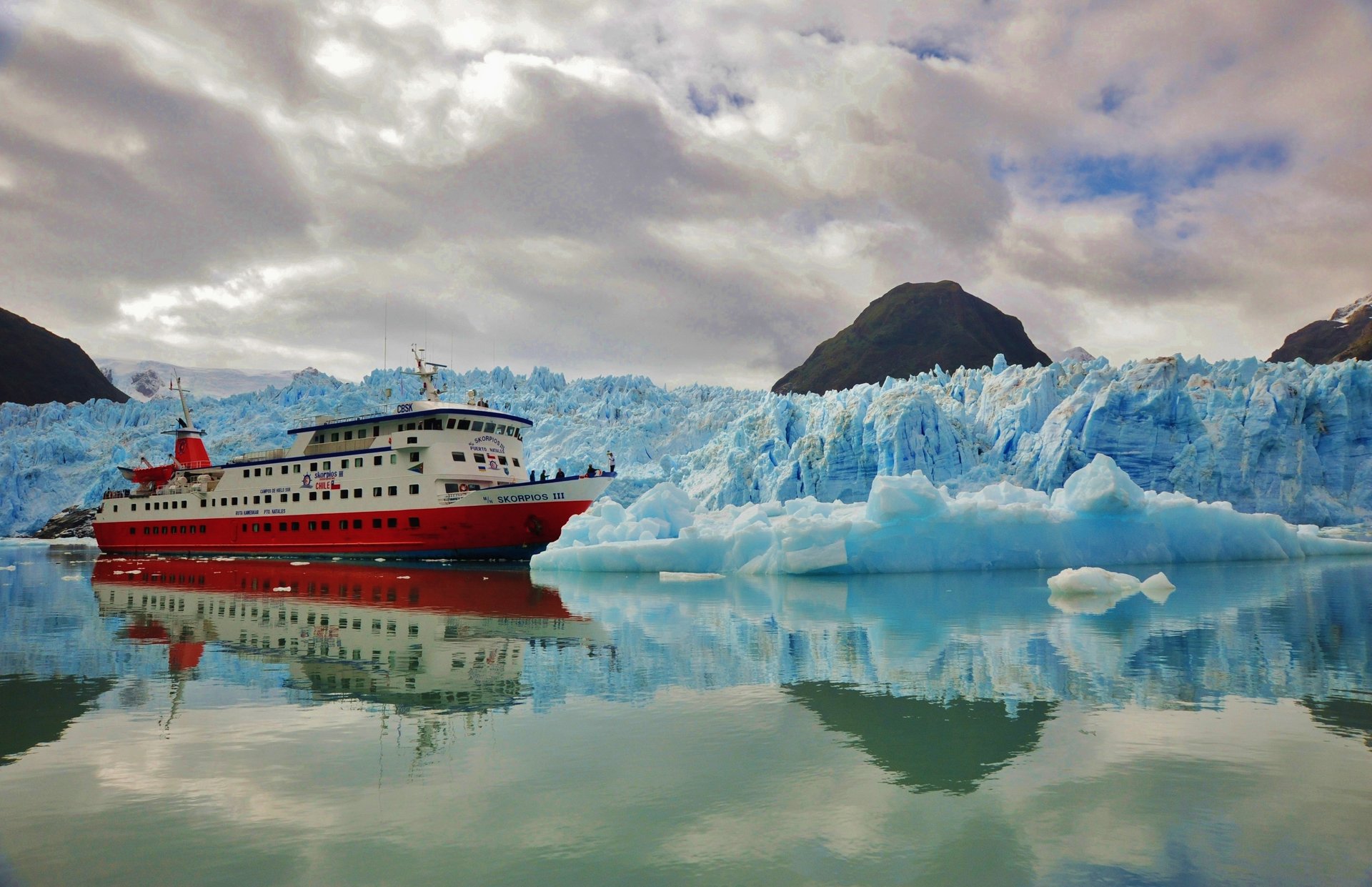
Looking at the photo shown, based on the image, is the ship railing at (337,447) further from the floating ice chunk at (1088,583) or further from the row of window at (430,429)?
the floating ice chunk at (1088,583)

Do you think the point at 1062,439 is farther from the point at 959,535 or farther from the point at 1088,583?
the point at 1088,583

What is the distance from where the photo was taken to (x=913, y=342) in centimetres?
11631

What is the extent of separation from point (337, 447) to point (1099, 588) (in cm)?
2883

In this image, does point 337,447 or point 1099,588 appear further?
point 337,447

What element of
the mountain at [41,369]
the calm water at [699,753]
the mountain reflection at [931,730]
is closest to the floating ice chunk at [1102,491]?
the calm water at [699,753]

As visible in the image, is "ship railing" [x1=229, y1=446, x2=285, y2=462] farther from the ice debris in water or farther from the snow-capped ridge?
the snow-capped ridge

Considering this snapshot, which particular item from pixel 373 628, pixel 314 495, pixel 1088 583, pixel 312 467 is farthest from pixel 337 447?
pixel 1088 583

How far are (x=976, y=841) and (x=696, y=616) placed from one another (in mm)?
8827

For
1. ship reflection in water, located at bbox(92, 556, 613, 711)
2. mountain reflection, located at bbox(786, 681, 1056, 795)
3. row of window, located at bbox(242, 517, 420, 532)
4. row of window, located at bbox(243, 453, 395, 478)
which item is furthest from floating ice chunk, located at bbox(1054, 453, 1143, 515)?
row of window, located at bbox(243, 453, 395, 478)

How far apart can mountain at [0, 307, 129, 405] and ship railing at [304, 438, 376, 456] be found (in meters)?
94.2

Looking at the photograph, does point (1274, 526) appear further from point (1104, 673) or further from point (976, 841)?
point (976, 841)

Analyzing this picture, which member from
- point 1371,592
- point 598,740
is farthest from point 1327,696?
point 1371,592

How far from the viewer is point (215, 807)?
15.8 ft

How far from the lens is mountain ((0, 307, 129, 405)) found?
110062 mm
